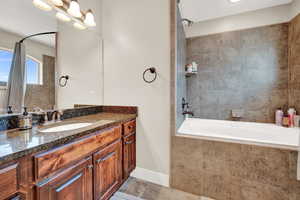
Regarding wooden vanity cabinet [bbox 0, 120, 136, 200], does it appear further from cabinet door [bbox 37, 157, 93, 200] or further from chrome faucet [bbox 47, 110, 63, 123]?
chrome faucet [bbox 47, 110, 63, 123]

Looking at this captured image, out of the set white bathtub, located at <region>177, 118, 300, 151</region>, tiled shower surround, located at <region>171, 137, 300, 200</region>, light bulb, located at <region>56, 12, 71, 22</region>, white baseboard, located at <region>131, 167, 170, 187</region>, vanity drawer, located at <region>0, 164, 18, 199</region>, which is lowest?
white baseboard, located at <region>131, 167, 170, 187</region>

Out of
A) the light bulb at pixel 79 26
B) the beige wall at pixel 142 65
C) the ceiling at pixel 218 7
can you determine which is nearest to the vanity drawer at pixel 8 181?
the beige wall at pixel 142 65

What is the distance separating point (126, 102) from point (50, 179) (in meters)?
1.26

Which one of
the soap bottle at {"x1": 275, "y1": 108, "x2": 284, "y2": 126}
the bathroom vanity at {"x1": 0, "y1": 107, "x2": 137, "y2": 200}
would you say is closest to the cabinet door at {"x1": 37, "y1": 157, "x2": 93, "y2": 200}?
the bathroom vanity at {"x1": 0, "y1": 107, "x2": 137, "y2": 200}

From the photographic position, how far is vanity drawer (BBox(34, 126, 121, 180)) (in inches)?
31.3

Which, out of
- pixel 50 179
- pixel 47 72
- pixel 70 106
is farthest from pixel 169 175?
pixel 47 72

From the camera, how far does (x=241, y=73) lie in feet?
8.05

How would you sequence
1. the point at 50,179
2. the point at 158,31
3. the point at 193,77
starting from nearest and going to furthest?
the point at 50,179, the point at 158,31, the point at 193,77

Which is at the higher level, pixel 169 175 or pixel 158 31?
pixel 158 31

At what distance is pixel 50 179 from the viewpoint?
85cm

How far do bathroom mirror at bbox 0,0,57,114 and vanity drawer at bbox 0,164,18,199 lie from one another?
0.72 meters

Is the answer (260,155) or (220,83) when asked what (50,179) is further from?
(220,83)

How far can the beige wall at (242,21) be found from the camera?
7.19 feet

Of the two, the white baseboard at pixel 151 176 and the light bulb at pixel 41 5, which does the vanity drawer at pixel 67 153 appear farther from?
the light bulb at pixel 41 5
